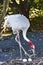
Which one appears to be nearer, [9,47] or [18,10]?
[9,47]

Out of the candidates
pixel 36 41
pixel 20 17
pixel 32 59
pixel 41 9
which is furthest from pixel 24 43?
pixel 41 9

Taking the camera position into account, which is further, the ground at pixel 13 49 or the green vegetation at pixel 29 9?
the green vegetation at pixel 29 9

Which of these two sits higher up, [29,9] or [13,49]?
[29,9]

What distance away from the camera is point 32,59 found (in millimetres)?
4930

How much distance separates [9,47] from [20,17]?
6.85ft

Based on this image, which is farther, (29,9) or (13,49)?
(29,9)

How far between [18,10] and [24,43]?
7.65 ft

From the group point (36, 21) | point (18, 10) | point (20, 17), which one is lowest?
point (36, 21)

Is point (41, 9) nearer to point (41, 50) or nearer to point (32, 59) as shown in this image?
point (41, 50)

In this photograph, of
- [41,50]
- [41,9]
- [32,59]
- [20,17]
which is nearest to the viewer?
[20,17]

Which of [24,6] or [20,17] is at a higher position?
[20,17]

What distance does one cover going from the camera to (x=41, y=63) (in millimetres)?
4570

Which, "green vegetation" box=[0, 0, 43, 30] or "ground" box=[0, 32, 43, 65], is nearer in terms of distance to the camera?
"ground" box=[0, 32, 43, 65]

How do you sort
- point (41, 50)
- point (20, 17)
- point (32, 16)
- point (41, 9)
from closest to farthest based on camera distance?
point (20, 17) < point (41, 50) < point (41, 9) < point (32, 16)
